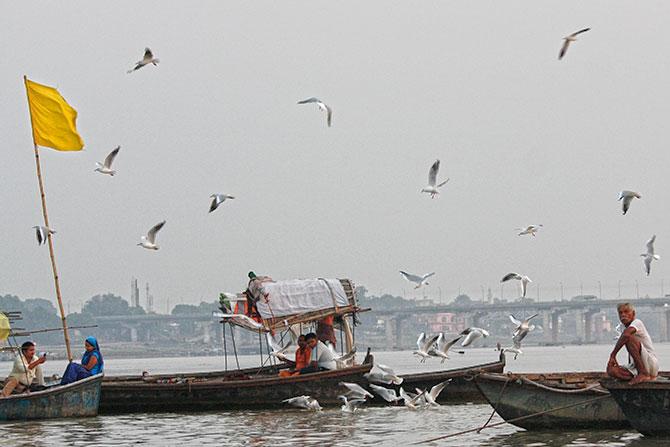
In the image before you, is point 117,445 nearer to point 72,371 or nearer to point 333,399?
point 72,371

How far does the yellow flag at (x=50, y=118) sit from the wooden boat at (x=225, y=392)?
532 cm

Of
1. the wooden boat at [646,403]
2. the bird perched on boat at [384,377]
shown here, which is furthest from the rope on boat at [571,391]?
the bird perched on boat at [384,377]

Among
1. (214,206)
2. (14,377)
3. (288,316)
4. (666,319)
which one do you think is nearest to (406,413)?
(288,316)

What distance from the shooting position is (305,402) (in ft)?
83.6

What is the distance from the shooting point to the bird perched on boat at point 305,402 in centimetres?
2528

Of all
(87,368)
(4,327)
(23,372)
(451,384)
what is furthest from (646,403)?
(23,372)

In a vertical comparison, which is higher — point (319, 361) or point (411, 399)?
point (319, 361)

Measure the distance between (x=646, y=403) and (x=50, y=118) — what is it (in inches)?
599

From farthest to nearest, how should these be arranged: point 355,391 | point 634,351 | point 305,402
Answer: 1. point 355,391
2. point 305,402
3. point 634,351

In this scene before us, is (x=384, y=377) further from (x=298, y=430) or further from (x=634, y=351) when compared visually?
(x=634, y=351)

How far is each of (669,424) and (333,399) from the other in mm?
9527

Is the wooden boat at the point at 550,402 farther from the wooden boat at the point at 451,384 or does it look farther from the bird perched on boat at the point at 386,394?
the wooden boat at the point at 451,384

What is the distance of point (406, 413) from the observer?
26.9 meters

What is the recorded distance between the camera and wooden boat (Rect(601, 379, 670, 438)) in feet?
61.2
